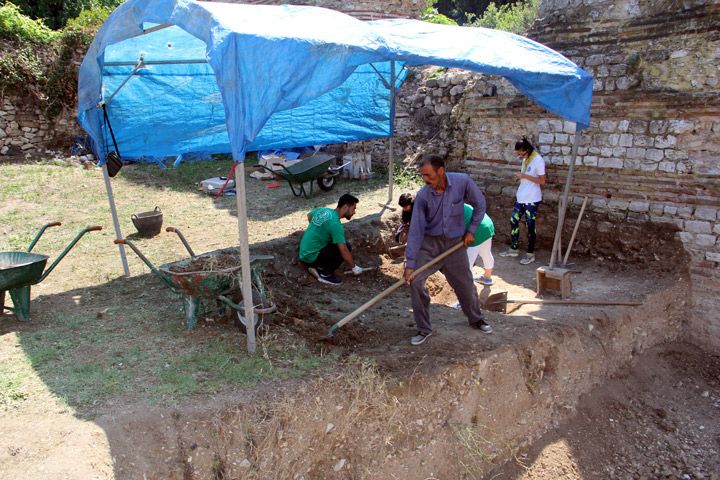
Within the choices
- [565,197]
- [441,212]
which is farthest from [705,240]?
[441,212]

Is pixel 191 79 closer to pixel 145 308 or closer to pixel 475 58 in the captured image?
pixel 145 308

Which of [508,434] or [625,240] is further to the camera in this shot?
[625,240]

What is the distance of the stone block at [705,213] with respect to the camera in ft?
19.3

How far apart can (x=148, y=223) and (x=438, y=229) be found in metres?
4.53

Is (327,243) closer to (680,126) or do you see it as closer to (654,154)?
(654,154)

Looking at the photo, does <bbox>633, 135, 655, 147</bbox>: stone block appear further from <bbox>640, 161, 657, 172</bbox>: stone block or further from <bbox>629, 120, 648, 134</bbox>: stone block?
<bbox>640, 161, 657, 172</bbox>: stone block

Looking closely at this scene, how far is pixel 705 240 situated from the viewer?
6.01 m

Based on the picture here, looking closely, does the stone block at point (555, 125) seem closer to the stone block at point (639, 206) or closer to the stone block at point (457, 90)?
the stone block at point (639, 206)

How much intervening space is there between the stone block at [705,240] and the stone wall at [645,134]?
1 cm

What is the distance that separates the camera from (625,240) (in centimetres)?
666

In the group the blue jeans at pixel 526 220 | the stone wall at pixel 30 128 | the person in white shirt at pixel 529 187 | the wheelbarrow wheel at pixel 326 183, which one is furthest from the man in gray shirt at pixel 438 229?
the stone wall at pixel 30 128

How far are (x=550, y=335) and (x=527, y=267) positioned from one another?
2192 millimetres

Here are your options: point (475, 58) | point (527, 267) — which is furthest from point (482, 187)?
point (475, 58)

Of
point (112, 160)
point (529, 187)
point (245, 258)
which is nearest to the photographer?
point (245, 258)
